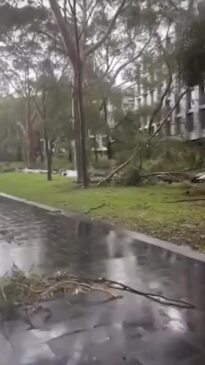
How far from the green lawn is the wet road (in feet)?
3.31

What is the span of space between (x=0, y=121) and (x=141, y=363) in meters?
48.5

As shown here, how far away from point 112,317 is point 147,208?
7719mm

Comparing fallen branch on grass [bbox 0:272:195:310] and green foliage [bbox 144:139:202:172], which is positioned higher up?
green foliage [bbox 144:139:202:172]

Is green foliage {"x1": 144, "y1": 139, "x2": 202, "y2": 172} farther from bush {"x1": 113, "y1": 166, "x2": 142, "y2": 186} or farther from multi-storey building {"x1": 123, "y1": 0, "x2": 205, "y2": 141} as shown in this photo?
multi-storey building {"x1": 123, "y1": 0, "x2": 205, "y2": 141}

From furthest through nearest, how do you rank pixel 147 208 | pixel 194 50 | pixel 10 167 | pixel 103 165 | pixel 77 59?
pixel 10 167
pixel 103 165
pixel 77 59
pixel 194 50
pixel 147 208

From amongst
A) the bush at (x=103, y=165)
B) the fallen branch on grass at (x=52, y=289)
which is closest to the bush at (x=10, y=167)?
the bush at (x=103, y=165)

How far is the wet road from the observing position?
3.96m

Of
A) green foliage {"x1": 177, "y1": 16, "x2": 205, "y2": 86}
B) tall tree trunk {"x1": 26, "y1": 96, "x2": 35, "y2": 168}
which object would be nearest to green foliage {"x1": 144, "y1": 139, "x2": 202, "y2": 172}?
green foliage {"x1": 177, "y1": 16, "x2": 205, "y2": 86}

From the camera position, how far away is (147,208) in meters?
12.4

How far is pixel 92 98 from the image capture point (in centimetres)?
3538

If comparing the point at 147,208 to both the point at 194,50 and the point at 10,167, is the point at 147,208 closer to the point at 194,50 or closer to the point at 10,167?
the point at 194,50

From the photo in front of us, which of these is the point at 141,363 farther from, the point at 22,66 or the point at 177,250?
the point at 22,66

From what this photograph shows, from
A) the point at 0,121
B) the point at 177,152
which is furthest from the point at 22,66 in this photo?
the point at 0,121

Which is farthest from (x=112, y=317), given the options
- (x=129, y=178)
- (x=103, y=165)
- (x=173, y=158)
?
(x=103, y=165)
